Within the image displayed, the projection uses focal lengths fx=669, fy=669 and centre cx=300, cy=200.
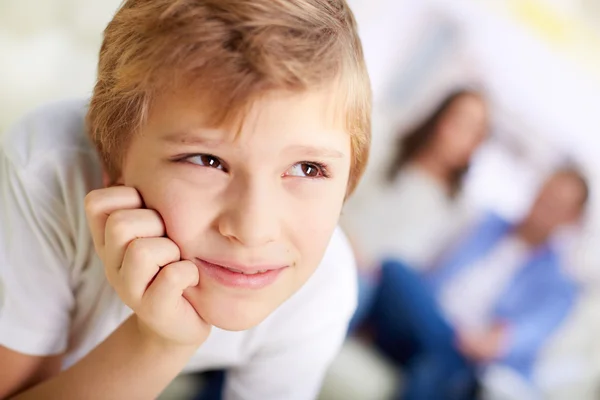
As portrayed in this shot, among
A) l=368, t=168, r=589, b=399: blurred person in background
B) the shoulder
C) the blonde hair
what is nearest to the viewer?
the blonde hair

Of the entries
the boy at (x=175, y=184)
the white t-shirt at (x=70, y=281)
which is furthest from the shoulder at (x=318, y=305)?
the boy at (x=175, y=184)

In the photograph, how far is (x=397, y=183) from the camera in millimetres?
1205

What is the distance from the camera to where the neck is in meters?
1.22

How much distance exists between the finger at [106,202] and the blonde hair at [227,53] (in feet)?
0.19

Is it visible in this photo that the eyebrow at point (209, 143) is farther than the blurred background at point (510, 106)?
No

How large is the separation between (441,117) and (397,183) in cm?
14

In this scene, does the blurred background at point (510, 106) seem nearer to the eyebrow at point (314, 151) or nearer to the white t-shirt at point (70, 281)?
the white t-shirt at point (70, 281)

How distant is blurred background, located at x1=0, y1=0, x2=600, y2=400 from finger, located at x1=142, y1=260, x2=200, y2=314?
567 millimetres

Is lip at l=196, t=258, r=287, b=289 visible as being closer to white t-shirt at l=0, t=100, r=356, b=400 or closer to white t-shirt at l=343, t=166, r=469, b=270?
white t-shirt at l=0, t=100, r=356, b=400

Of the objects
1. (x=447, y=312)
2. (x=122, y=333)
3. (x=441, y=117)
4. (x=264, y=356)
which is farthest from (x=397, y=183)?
(x=122, y=333)

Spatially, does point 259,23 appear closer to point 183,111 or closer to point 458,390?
point 183,111

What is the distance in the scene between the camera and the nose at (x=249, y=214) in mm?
565

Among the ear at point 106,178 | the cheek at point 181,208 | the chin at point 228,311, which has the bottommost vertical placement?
the chin at point 228,311

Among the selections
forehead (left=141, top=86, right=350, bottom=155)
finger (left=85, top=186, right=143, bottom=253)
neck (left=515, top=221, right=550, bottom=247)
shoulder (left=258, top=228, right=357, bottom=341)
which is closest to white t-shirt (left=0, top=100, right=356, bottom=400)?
shoulder (left=258, top=228, right=357, bottom=341)
